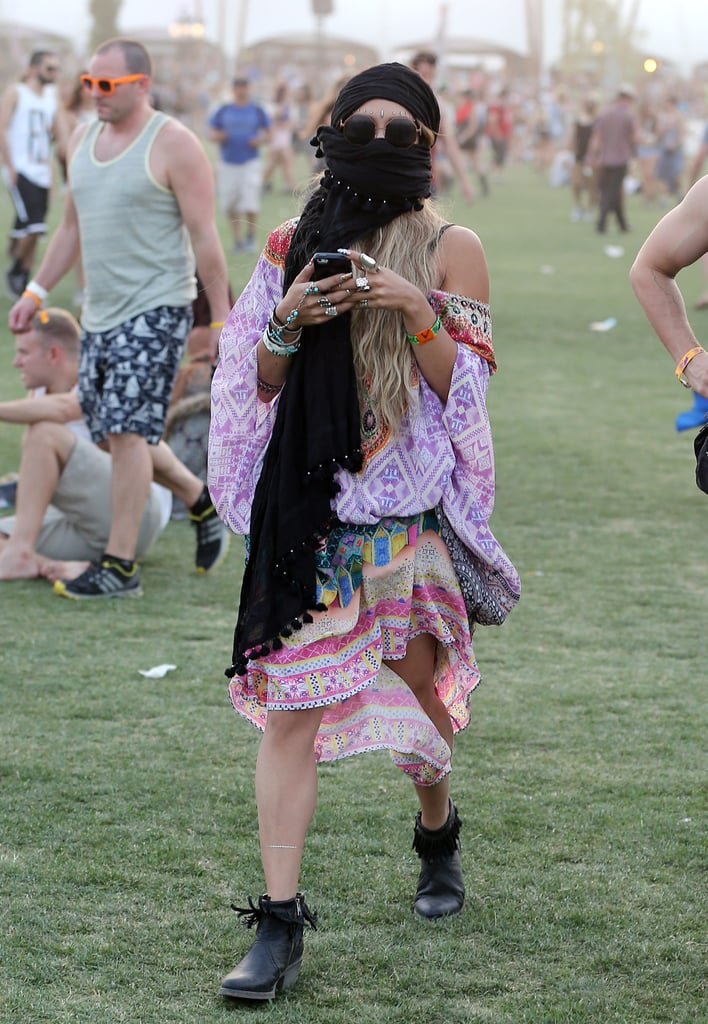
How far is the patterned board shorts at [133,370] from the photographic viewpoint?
6.04 meters

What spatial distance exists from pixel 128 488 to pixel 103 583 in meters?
0.42

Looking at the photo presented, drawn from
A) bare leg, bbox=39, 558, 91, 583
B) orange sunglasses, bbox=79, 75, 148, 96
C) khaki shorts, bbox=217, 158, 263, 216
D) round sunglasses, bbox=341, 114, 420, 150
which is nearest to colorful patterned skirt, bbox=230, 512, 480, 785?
round sunglasses, bbox=341, 114, 420, 150

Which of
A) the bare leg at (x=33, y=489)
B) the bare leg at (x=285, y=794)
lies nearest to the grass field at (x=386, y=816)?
the bare leg at (x=33, y=489)

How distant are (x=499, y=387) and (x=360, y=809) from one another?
728cm

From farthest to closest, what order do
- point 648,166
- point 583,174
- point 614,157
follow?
point 648,166 < point 583,174 < point 614,157

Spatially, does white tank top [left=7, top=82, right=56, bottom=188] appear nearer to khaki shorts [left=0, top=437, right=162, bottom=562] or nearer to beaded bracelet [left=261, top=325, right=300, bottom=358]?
khaki shorts [left=0, top=437, right=162, bottom=562]

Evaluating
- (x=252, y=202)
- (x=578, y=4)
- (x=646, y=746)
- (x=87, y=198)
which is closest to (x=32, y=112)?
(x=252, y=202)

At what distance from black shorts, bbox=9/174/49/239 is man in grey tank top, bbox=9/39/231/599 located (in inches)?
294

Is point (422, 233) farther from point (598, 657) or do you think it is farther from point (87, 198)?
point (87, 198)

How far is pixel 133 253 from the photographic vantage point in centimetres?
609

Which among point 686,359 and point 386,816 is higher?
point 686,359

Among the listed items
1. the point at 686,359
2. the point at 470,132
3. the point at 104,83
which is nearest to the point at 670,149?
the point at 470,132

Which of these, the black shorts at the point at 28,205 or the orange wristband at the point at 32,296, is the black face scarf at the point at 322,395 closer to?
the orange wristband at the point at 32,296

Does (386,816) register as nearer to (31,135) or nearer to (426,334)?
(426,334)
